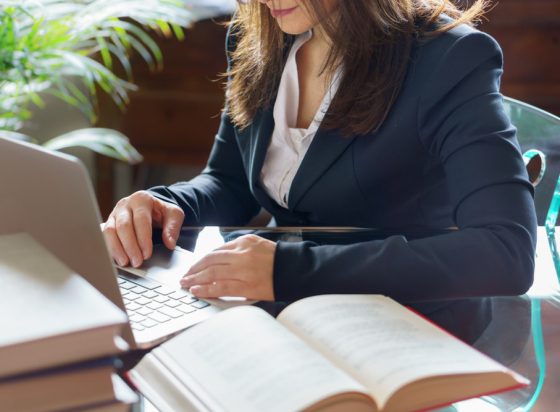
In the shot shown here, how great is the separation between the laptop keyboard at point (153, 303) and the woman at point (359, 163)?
0.07 ft

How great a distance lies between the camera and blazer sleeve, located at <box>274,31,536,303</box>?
37.4 inches

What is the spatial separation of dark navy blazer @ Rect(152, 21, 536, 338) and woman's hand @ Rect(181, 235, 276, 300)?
0.02 metres

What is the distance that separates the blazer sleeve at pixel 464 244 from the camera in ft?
3.11

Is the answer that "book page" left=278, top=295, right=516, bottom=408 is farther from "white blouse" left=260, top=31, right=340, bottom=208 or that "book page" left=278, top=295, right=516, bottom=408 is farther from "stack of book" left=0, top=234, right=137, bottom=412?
"white blouse" left=260, top=31, right=340, bottom=208

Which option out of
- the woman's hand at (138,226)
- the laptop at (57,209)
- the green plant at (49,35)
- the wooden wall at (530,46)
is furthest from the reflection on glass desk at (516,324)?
the wooden wall at (530,46)

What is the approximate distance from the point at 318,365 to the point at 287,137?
0.74m

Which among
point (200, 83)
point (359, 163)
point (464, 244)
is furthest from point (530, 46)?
point (464, 244)

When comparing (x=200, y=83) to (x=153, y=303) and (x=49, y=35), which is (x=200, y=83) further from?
(x=153, y=303)

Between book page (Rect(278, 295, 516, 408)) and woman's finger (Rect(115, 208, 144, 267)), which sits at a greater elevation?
book page (Rect(278, 295, 516, 408))

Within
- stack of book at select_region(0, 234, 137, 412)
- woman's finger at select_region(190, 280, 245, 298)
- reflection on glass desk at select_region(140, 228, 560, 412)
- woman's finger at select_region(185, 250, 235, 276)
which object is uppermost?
stack of book at select_region(0, 234, 137, 412)

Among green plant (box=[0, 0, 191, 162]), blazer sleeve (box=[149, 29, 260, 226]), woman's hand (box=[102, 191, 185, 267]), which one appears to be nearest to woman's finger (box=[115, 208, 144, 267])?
woman's hand (box=[102, 191, 185, 267])

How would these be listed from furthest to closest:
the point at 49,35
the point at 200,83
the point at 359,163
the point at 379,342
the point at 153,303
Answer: the point at 200,83 → the point at 49,35 → the point at 359,163 → the point at 153,303 → the point at 379,342

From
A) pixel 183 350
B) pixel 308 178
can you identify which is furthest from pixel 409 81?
pixel 183 350

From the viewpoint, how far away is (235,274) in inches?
37.4
